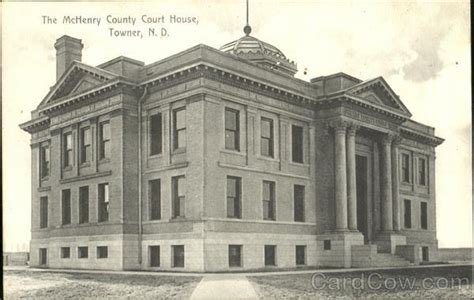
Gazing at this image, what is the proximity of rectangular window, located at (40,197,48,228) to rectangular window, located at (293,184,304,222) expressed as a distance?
12.2 meters

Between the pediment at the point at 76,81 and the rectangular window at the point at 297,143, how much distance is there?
28.5ft

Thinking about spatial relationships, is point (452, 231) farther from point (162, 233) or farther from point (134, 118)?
point (134, 118)

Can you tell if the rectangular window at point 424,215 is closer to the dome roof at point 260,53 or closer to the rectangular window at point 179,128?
the dome roof at point 260,53

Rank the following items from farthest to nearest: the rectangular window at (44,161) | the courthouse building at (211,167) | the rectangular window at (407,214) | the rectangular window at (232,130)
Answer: the rectangular window at (407,214)
the rectangular window at (44,161)
the rectangular window at (232,130)
the courthouse building at (211,167)

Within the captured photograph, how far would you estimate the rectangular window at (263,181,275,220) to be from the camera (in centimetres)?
2755

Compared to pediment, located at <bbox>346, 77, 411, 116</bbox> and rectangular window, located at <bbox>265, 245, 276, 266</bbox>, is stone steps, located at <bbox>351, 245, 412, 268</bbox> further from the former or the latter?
pediment, located at <bbox>346, 77, 411, 116</bbox>

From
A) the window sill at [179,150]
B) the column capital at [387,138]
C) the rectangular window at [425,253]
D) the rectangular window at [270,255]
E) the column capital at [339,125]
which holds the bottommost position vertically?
the rectangular window at [425,253]

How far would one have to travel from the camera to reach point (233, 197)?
26.1m

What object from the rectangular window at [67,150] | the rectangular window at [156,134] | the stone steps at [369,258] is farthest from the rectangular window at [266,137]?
the rectangular window at [67,150]

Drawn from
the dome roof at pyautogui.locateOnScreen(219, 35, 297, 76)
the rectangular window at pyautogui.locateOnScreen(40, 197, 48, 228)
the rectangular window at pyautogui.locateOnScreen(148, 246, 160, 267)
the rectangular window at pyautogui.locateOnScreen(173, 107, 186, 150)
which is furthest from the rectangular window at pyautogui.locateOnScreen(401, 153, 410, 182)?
the rectangular window at pyautogui.locateOnScreen(40, 197, 48, 228)

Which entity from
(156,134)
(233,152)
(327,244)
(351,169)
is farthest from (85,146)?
(351,169)

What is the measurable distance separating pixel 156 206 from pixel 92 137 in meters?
4.40

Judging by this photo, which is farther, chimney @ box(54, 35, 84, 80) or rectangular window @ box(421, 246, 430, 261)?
rectangular window @ box(421, 246, 430, 261)

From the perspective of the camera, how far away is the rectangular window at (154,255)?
2605cm
